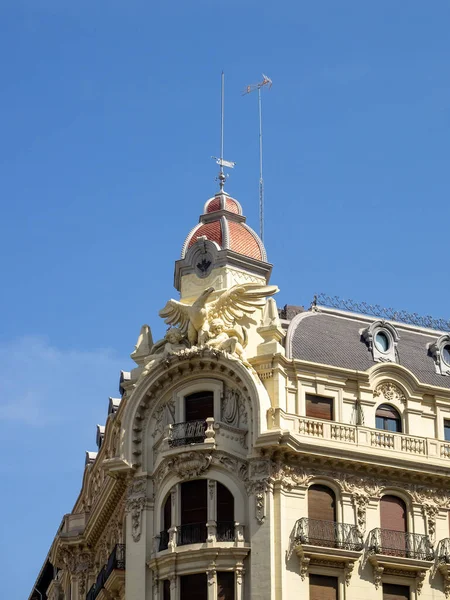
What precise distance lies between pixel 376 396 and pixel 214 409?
718cm

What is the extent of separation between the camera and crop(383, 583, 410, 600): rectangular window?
59312mm

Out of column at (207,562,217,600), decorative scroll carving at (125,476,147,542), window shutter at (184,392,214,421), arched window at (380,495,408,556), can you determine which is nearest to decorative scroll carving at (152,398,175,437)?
window shutter at (184,392,214,421)

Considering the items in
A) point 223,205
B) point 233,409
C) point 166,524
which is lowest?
point 166,524

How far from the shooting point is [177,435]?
60.3m

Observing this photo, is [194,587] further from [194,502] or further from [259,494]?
[259,494]

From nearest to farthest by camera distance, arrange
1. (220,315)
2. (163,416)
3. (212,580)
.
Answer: (212,580) < (163,416) < (220,315)

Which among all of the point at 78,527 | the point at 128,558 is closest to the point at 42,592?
the point at 78,527

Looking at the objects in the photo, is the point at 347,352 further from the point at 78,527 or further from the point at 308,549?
the point at 78,527

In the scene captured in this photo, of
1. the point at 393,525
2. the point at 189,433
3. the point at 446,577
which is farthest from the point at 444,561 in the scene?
the point at 189,433

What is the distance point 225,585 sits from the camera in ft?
189

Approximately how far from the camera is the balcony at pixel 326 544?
58.0 meters

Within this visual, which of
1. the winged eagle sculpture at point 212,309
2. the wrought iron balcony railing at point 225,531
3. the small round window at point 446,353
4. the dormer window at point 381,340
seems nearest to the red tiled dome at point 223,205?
the winged eagle sculpture at point 212,309

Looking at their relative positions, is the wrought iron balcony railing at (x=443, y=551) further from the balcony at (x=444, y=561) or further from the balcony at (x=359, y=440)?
the balcony at (x=359, y=440)

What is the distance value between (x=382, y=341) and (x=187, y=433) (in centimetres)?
1044
